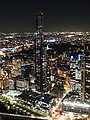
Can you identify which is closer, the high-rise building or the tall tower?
the high-rise building

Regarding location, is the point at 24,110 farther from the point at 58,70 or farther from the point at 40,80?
the point at 58,70

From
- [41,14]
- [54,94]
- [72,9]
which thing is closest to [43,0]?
[41,14]


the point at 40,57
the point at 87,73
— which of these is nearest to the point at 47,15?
the point at 40,57

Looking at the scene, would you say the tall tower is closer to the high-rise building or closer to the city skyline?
the city skyline

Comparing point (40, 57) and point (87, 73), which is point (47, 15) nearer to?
point (40, 57)

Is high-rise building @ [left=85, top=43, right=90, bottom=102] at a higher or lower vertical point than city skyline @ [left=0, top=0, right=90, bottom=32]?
lower

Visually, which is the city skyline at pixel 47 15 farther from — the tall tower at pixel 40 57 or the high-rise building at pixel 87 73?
the high-rise building at pixel 87 73

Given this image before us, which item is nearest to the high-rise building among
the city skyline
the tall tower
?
the city skyline
